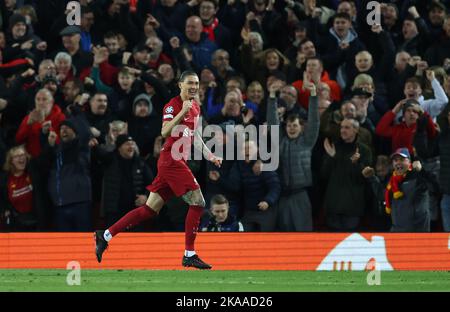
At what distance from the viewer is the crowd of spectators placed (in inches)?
671

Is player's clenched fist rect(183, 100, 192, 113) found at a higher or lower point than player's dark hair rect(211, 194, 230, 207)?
higher

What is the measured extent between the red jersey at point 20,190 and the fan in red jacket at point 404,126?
5.50 metres

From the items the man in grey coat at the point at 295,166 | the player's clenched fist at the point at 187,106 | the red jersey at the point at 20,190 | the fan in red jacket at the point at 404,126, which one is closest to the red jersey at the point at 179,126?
the player's clenched fist at the point at 187,106

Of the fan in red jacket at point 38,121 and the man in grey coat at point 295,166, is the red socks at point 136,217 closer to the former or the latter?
the man in grey coat at point 295,166

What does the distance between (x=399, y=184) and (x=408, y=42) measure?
12.5 feet

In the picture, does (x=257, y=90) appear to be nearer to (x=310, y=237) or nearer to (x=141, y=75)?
(x=141, y=75)

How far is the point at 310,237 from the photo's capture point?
1597 centimetres

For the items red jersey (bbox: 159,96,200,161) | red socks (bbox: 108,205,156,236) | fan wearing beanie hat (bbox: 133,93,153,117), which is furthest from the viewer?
fan wearing beanie hat (bbox: 133,93,153,117)

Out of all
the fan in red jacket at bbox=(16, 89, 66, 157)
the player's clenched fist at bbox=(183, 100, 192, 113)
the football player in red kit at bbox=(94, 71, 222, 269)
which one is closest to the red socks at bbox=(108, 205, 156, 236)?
the football player in red kit at bbox=(94, 71, 222, 269)

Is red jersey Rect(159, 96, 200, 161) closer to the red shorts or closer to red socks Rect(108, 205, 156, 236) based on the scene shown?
the red shorts

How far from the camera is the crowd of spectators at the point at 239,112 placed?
55.9ft

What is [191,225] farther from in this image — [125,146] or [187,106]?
[125,146]

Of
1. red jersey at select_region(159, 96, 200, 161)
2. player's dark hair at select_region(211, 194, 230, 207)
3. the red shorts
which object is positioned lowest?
player's dark hair at select_region(211, 194, 230, 207)

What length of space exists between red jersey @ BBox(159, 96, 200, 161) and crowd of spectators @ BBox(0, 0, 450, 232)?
312cm
